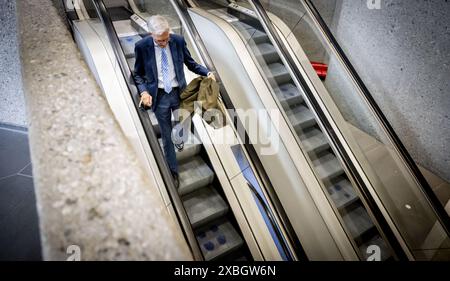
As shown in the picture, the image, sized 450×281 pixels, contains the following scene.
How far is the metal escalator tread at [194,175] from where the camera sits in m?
3.23

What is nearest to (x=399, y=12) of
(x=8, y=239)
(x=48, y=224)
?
(x=48, y=224)

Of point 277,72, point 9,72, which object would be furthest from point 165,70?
point 9,72

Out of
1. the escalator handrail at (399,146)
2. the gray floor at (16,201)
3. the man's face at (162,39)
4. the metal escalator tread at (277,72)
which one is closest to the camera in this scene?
the man's face at (162,39)

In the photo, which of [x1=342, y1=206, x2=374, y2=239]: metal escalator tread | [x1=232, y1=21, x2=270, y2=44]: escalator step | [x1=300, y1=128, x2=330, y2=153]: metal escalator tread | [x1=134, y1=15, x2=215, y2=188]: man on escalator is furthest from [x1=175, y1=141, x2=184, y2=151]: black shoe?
[x1=342, y1=206, x2=374, y2=239]: metal escalator tread

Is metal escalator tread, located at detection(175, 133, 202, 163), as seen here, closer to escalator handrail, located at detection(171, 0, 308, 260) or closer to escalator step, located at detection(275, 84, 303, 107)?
escalator handrail, located at detection(171, 0, 308, 260)

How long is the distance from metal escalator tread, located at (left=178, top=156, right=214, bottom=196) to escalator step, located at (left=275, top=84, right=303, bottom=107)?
4.53 feet

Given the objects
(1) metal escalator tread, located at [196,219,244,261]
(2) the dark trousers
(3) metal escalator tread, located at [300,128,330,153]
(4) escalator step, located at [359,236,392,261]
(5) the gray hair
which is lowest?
(4) escalator step, located at [359,236,392,261]

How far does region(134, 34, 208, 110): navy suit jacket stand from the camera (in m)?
2.53

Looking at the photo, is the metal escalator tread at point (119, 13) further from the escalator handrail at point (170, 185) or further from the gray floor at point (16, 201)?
the escalator handrail at point (170, 185)

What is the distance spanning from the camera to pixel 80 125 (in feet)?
4.58

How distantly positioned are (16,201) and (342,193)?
437 centimetres

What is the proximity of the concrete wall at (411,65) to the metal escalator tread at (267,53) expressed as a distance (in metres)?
0.91

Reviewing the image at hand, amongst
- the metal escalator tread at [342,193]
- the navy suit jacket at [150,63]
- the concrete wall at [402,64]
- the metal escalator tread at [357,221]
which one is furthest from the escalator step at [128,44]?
the metal escalator tread at [357,221]

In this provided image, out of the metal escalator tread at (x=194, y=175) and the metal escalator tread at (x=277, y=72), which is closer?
the metal escalator tread at (x=194, y=175)
